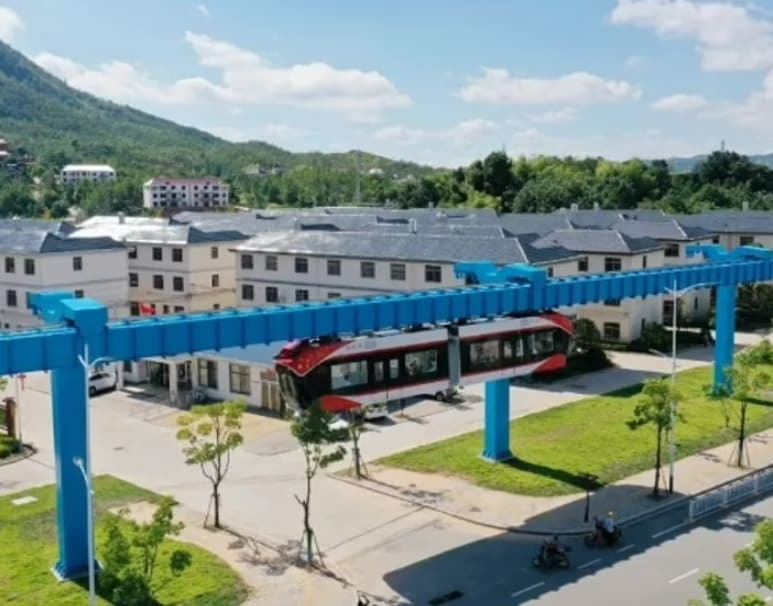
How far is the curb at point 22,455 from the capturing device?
31.5 m

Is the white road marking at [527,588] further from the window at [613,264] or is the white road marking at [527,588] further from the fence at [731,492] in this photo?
the window at [613,264]

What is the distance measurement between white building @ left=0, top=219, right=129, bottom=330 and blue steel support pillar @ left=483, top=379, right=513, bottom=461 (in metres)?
29.0

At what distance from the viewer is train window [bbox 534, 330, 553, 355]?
27.0 m

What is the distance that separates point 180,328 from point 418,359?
6.61 meters

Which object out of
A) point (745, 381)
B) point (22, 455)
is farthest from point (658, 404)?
point (22, 455)

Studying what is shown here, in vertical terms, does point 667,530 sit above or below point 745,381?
below

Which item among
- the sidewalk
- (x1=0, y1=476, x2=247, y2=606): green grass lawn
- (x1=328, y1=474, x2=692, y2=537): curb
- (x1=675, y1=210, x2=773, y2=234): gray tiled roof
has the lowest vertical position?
(x1=328, y1=474, x2=692, y2=537): curb

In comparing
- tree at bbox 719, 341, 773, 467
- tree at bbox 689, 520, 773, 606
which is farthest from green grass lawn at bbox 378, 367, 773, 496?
tree at bbox 689, 520, 773, 606

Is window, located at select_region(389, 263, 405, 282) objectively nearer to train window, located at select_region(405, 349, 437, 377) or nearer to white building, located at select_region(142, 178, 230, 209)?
train window, located at select_region(405, 349, 437, 377)

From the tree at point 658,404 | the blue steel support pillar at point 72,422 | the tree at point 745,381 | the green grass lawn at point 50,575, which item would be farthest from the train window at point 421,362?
the tree at point 745,381

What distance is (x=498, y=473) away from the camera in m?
29.2

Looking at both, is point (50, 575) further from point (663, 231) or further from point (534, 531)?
point (663, 231)

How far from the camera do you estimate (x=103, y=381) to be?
143ft

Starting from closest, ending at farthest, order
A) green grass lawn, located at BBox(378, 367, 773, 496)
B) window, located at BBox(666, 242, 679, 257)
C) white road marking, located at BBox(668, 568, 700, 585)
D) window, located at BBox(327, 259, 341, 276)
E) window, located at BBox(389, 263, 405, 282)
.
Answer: white road marking, located at BBox(668, 568, 700, 585) < green grass lawn, located at BBox(378, 367, 773, 496) < window, located at BBox(389, 263, 405, 282) < window, located at BBox(327, 259, 341, 276) < window, located at BBox(666, 242, 679, 257)
